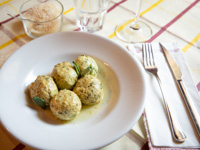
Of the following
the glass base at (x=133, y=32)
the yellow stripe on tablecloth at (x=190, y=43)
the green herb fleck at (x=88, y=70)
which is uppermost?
the green herb fleck at (x=88, y=70)

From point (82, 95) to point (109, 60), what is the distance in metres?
0.23

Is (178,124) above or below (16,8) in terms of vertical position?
below

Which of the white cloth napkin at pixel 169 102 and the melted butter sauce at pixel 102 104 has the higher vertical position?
the melted butter sauce at pixel 102 104

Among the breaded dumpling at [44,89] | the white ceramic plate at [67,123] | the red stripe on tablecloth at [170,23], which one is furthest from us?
the red stripe on tablecloth at [170,23]

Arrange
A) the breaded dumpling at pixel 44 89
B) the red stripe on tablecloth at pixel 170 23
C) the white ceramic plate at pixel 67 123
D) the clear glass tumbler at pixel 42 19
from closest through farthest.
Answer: the white ceramic plate at pixel 67 123 → the breaded dumpling at pixel 44 89 → the clear glass tumbler at pixel 42 19 → the red stripe on tablecloth at pixel 170 23

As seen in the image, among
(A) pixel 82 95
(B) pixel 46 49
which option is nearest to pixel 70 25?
(B) pixel 46 49

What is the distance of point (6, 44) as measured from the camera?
1082mm

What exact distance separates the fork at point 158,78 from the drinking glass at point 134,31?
11 cm

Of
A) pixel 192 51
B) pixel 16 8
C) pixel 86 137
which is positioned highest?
pixel 16 8

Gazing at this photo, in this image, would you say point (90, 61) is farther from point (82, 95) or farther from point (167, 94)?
point (167, 94)

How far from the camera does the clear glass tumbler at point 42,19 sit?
1.07 m

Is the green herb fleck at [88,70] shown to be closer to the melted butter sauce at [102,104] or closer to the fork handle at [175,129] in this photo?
the melted butter sauce at [102,104]

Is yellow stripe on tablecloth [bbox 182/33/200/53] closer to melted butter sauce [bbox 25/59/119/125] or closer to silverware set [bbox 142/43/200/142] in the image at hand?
silverware set [bbox 142/43/200/142]

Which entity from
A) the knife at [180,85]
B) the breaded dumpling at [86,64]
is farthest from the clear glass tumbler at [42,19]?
the knife at [180,85]
